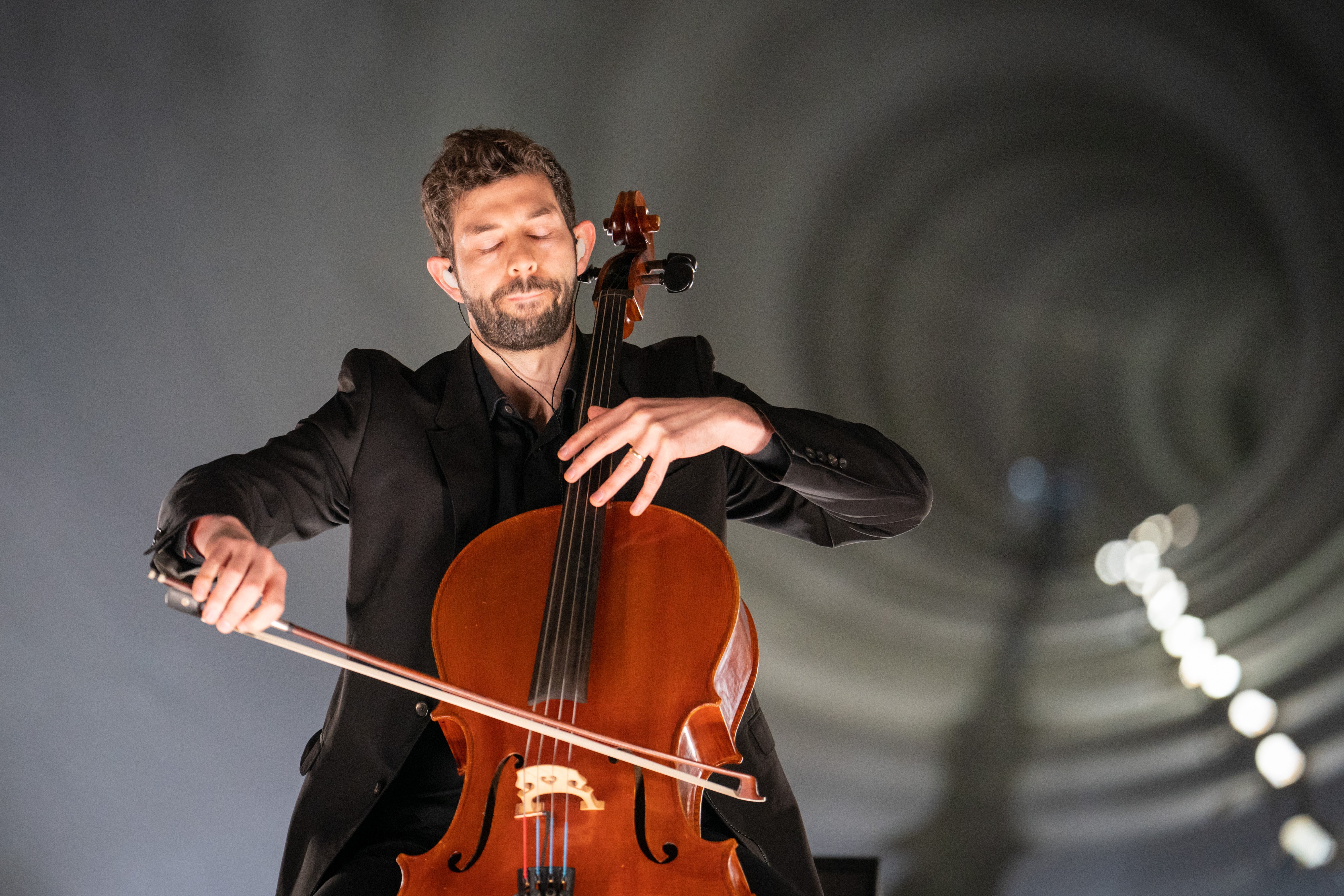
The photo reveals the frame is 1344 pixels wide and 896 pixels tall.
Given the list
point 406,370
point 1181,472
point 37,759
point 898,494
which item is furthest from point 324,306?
point 1181,472

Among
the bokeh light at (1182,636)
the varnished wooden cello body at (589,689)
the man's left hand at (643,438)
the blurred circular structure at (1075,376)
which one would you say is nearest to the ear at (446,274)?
the varnished wooden cello body at (589,689)

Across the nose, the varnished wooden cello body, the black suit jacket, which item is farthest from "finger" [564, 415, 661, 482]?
the nose

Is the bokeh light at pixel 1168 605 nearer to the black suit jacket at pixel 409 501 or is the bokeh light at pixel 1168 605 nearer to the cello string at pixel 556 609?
the black suit jacket at pixel 409 501

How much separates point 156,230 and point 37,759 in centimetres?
125

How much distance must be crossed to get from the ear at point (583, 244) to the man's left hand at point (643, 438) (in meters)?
0.52

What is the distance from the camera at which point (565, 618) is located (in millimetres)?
1192

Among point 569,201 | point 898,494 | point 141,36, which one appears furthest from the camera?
point 141,36

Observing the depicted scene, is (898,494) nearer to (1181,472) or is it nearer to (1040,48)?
(1181,472)

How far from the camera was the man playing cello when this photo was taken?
1.25 m

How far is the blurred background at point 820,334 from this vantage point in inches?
91.0

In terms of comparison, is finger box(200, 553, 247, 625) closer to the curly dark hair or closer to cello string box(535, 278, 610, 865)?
cello string box(535, 278, 610, 865)

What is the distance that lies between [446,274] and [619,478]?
0.70 meters

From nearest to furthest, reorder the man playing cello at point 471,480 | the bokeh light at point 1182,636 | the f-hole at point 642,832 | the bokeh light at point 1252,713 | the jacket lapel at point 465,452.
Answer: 1. the f-hole at point 642,832
2. the man playing cello at point 471,480
3. the jacket lapel at point 465,452
4. the bokeh light at point 1252,713
5. the bokeh light at point 1182,636

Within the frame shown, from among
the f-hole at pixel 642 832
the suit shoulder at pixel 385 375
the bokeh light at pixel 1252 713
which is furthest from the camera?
the bokeh light at pixel 1252 713
